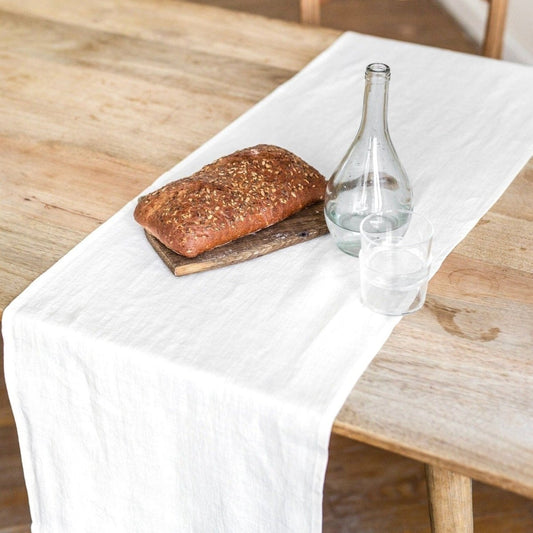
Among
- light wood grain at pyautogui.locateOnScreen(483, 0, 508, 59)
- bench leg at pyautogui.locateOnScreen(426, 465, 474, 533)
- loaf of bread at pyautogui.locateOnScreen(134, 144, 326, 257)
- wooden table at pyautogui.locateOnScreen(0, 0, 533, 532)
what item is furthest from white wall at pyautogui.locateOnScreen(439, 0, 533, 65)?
bench leg at pyautogui.locateOnScreen(426, 465, 474, 533)

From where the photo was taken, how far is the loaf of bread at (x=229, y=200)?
914 millimetres

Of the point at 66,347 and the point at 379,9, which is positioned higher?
the point at 66,347

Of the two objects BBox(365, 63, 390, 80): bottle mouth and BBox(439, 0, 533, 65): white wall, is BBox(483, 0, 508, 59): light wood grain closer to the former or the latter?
BBox(365, 63, 390, 80): bottle mouth

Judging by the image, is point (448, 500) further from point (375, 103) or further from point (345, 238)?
point (375, 103)

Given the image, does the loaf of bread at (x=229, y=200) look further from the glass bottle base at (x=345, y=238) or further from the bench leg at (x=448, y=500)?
the bench leg at (x=448, y=500)

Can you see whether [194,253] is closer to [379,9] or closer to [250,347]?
[250,347]

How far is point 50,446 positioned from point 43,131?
480 millimetres

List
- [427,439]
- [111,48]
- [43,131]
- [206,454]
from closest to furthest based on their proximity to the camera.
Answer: [427,439] < [206,454] < [43,131] < [111,48]

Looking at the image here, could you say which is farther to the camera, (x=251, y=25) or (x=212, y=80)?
(x=251, y=25)

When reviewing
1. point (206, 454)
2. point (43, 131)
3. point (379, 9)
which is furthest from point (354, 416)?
point (379, 9)

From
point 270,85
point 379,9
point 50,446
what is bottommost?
point 379,9

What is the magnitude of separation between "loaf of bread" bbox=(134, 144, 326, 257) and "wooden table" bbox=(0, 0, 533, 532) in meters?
0.12

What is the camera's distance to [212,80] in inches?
53.1

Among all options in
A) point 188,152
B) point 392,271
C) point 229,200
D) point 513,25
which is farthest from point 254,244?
point 513,25
